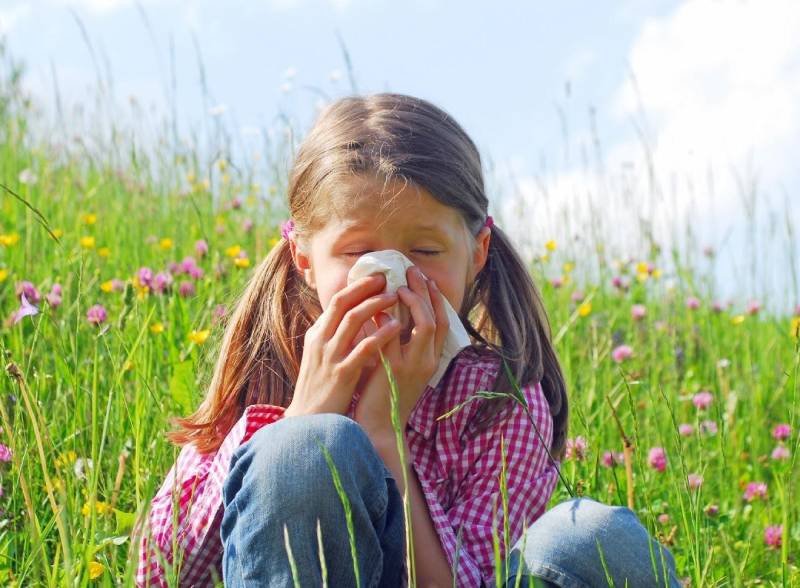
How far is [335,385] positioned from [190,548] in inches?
11.7

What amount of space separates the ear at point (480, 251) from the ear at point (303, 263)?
26cm

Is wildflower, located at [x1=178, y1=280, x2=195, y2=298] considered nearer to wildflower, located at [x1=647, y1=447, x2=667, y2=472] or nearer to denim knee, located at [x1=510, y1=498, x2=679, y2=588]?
wildflower, located at [x1=647, y1=447, x2=667, y2=472]

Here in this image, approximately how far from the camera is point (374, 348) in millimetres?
1525

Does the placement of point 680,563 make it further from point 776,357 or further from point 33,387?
point 776,357

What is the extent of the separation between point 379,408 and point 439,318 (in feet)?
0.51

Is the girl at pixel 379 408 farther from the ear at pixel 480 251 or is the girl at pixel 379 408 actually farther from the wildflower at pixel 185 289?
the wildflower at pixel 185 289

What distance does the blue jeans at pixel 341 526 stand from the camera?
1237 millimetres

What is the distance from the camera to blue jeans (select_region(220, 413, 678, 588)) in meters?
1.24

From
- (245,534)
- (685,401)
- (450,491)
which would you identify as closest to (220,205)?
(685,401)

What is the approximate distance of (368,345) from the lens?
152 centimetres

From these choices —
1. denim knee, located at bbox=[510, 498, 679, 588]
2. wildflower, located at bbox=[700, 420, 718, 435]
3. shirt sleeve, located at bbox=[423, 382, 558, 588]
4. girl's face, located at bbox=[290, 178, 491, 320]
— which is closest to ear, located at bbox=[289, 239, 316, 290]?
girl's face, located at bbox=[290, 178, 491, 320]

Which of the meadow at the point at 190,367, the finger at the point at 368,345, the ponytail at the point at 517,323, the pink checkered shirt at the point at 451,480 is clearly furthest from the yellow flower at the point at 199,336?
the finger at the point at 368,345

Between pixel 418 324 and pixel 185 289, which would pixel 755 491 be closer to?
pixel 418 324

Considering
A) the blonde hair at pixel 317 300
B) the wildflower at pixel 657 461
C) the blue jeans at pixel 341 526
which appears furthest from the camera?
the wildflower at pixel 657 461
